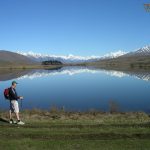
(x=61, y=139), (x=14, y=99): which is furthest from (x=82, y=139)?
(x=14, y=99)

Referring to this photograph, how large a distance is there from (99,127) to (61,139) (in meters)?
3.46

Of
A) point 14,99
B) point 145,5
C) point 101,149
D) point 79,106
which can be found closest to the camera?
point 101,149

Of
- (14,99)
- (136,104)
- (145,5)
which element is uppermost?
(145,5)

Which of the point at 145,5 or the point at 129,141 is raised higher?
the point at 145,5

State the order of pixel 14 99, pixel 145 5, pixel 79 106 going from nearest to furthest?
1. pixel 14 99
2. pixel 145 5
3. pixel 79 106

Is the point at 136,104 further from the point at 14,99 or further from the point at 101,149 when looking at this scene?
the point at 101,149

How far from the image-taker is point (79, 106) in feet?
131

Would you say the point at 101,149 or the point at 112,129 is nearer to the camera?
the point at 101,149

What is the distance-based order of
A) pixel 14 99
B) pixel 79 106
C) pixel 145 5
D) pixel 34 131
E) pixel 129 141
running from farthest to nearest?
pixel 79 106
pixel 145 5
pixel 14 99
pixel 34 131
pixel 129 141

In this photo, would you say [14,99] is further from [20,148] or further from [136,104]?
[136,104]

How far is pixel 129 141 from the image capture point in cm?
1556

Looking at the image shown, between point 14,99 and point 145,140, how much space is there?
28.7 feet

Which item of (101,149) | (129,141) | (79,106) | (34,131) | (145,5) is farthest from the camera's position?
(79,106)

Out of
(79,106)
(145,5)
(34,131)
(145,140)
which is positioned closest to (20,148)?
(34,131)
